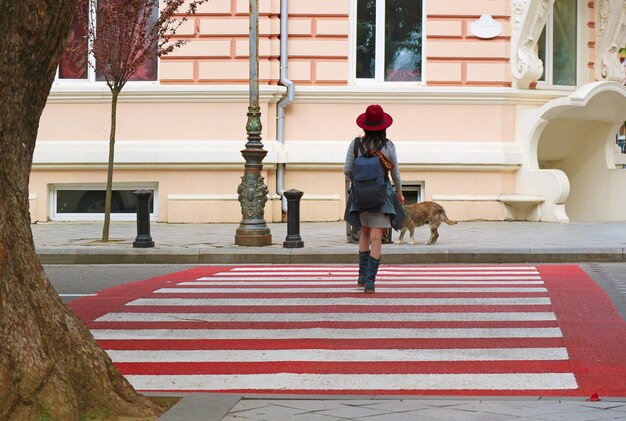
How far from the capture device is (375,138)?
11234mm

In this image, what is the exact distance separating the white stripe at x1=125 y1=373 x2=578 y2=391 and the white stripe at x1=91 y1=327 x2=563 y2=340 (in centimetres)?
148

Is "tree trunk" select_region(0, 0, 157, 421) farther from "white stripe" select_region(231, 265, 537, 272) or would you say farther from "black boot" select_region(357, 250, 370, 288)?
"white stripe" select_region(231, 265, 537, 272)

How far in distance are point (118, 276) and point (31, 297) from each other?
8611 mm

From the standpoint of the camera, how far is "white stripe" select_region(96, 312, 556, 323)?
9.58m

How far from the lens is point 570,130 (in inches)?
910

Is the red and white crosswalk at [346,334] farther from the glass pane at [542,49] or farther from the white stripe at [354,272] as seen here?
the glass pane at [542,49]

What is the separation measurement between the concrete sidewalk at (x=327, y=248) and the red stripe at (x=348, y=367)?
8.02 meters

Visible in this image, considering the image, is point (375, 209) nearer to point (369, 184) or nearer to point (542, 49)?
point (369, 184)

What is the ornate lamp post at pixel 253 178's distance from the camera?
1675 cm

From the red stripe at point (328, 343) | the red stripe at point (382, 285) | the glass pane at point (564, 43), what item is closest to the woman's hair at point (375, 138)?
the red stripe at point (382, 285)

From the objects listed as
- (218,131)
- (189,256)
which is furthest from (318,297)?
(218,131)

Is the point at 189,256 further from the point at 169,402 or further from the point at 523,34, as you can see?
the point at 169,402

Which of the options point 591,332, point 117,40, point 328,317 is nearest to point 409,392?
point 591,332

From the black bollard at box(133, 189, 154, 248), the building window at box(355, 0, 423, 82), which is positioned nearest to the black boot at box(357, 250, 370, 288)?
the black bollard at box(133, 189, 154, 248)
